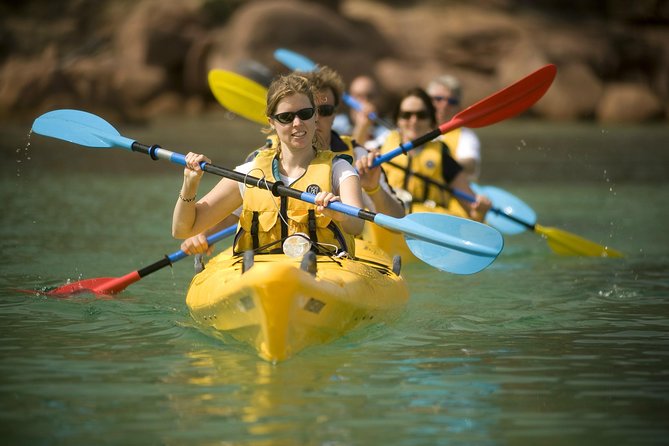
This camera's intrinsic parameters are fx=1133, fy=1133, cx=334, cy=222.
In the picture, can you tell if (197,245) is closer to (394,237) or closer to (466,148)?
(394,237)

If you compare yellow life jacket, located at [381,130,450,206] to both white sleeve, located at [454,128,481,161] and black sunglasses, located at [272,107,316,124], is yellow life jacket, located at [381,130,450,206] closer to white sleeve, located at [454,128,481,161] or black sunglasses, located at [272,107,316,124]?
white sleeve, located at [454,128,481,161]

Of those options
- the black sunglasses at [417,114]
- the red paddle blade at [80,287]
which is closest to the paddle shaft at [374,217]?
the red paddle blade at [80,287]

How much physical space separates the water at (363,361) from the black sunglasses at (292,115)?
0.96m

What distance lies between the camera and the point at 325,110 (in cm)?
606

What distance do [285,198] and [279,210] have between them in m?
0.06

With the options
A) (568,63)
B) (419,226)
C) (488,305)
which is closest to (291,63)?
(488,305)

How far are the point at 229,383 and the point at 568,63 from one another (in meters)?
18.6

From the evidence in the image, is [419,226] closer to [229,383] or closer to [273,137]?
[273,137]

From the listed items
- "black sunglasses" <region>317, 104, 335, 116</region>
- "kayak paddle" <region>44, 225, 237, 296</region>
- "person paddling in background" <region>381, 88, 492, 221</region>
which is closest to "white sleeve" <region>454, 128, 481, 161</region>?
"person paddling in background" <region>381, 88, 492, 221</region>

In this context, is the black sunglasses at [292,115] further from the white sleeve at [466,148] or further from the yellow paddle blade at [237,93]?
the white sleeve at [466,148]

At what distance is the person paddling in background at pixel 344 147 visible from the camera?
6.11 meters

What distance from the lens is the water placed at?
3701mm

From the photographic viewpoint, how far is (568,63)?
2175 cm

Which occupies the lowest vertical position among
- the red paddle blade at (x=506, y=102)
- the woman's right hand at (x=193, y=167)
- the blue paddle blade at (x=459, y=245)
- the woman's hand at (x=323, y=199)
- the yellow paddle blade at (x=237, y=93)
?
the blue paddle blade at (x=459, y=245)
